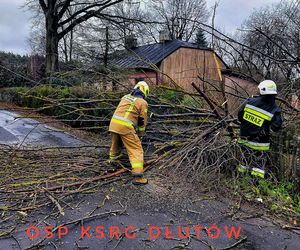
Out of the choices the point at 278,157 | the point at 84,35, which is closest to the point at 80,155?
the point at 278,157

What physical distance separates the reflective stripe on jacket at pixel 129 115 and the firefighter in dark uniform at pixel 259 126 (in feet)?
5.12

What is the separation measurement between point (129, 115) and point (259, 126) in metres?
1.96

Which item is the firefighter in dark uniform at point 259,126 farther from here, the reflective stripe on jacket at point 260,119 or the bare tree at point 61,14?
the bare tree at point 61,14

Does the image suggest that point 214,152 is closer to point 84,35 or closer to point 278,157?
point 278,157

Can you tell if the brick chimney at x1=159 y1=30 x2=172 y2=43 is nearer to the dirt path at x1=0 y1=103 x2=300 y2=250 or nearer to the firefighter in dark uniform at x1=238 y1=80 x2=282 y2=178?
the firefighter in dark uniform at x1=238 y1=80 x2=282 y2=178

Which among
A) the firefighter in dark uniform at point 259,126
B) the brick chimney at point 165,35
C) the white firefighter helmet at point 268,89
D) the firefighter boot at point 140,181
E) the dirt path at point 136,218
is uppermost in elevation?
the brick chimney at point 165,35

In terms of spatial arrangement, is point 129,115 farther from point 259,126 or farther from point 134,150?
point 259,126

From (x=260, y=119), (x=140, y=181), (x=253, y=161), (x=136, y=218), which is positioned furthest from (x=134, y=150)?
(x=260, y=119)

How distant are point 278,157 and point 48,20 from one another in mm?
20386

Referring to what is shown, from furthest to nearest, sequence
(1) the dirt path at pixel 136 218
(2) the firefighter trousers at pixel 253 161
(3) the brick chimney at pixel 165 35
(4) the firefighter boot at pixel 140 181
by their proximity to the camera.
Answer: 1. (3) the brick chimney at pixel 165 35
2. (4) the firefighter boot at pixel 140 181
3. (2) the firefighter trousers at pixel 253 161
4. (1) the dirt path at pixel 136 218

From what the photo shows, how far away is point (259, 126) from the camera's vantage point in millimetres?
4512

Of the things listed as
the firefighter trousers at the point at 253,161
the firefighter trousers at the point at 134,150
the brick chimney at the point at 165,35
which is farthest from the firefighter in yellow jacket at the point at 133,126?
the brick chimney at the point at 165,35

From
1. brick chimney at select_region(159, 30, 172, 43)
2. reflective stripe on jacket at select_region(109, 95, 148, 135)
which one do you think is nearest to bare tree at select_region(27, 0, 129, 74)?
brick chimney at select_region(159, 30, 172, 43)

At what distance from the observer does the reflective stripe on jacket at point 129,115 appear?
4793mm
